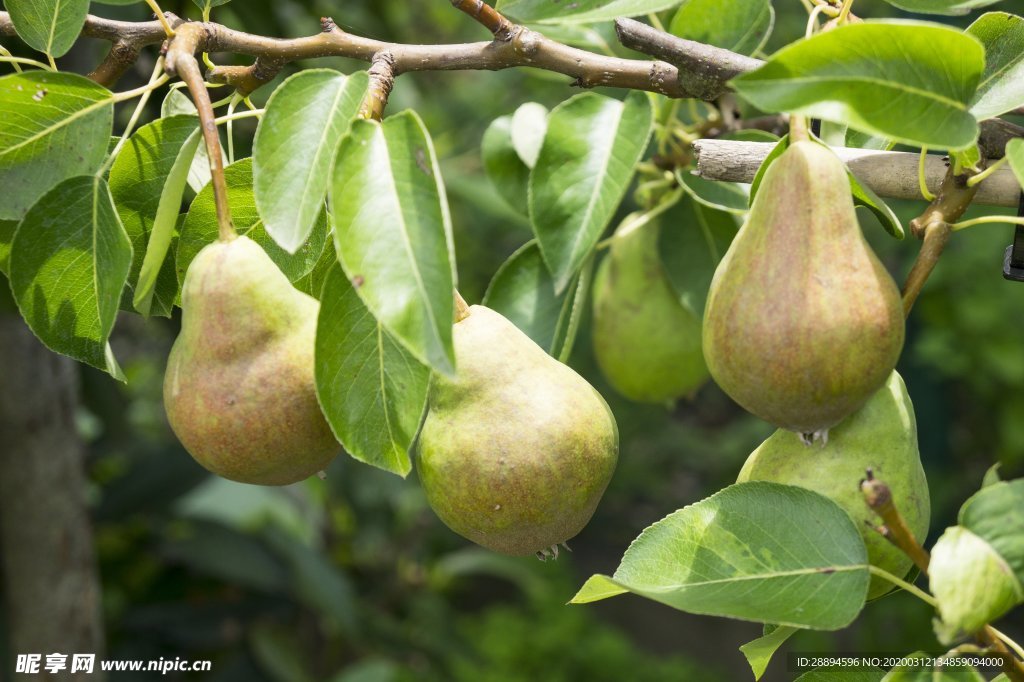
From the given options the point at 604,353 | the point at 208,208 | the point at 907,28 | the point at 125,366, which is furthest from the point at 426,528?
the point at 907,28

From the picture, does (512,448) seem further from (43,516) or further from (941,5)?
(43,516)

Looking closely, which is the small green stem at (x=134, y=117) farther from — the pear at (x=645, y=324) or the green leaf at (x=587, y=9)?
the pear at (x=645, y=324)

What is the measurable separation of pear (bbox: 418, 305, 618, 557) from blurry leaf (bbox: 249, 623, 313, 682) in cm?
170

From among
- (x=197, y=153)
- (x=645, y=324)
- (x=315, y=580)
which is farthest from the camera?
(x=315, y=580)

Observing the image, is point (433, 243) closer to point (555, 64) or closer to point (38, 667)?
point (555, 64)

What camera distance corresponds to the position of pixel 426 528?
3.36 meters

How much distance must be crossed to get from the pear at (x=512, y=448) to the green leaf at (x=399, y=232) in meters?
0.12

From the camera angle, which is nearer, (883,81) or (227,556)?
(883,81)

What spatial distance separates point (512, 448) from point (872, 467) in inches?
10.8

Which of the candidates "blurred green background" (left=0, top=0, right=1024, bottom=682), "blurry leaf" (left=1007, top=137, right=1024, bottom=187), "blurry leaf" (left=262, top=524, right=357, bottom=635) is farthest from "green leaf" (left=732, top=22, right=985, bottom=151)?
"blurry leaf" (left=262, top=524, right=357, bottom=635)

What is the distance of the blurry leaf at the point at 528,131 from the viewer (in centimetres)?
124

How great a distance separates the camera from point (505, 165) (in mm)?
1328

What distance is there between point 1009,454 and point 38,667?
266 centimetres

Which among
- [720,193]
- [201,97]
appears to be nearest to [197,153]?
[201,97]
